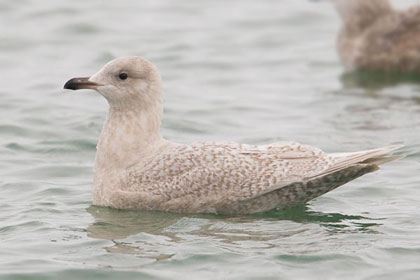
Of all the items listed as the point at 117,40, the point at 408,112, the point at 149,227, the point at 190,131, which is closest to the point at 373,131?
the point at 408,112

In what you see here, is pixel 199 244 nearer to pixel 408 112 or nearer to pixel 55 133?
pixel 55 133

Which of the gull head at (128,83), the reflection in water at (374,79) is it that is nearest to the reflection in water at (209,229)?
the gull head at (128,83)

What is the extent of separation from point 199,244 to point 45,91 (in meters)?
7.14

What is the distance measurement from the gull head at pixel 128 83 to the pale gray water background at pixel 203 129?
103 centimetres

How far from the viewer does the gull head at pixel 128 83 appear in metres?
9.53

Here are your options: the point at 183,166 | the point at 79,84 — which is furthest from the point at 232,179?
the point at 79,84

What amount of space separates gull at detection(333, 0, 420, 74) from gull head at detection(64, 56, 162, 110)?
671 cm

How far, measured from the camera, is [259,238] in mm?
8609

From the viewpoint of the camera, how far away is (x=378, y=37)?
52.5 ft

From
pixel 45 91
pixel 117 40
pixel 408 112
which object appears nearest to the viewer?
pixel 408 112

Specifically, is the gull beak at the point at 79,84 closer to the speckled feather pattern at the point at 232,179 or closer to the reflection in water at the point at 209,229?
the speckled feather pattern at the point at 232,179

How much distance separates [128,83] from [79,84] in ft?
1.53

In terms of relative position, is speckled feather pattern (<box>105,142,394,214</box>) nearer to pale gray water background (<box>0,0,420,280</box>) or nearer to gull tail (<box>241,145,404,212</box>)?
gull tail (<box>241,145,404,212</box>)

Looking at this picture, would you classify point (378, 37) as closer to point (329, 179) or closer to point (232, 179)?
point (329, 179)
